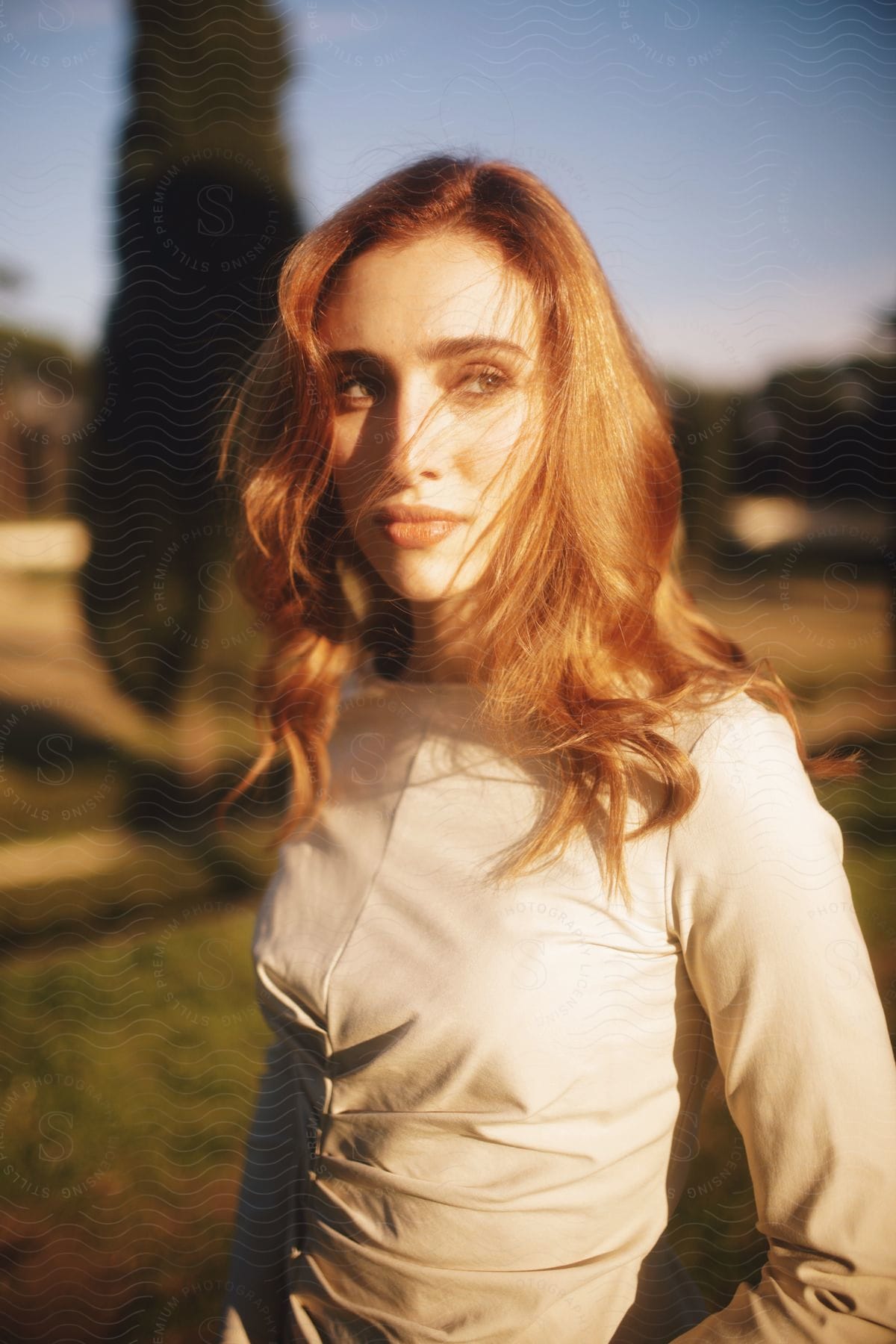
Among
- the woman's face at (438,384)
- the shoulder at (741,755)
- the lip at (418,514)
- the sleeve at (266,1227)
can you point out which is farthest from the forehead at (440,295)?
the sleeve at (266,1227)

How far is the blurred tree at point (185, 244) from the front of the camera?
2.10m

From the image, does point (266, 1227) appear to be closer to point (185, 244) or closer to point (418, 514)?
point (418, 514)

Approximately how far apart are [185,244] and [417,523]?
1.37 meters

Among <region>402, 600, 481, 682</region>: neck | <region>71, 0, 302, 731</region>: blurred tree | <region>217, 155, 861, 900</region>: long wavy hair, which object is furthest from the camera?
<region>71, 0, 302, 731</region>: blurred tree

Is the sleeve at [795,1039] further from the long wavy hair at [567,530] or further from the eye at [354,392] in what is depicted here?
the eye at [354,392]

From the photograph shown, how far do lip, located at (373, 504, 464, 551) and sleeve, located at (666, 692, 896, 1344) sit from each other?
1.54 feet

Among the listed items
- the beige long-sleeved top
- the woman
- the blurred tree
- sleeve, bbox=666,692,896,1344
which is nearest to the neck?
the woman

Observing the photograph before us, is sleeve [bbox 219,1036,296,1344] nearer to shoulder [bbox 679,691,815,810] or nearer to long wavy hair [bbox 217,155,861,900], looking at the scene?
long wavy hair [bbox 217,155,861,900]

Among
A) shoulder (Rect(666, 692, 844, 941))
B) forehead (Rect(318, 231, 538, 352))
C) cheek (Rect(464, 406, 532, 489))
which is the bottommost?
shoulder (Rect(666, 692, 844, 941))

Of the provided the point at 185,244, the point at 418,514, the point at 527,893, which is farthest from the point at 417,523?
the point at 185,244

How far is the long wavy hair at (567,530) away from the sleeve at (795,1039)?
8 centimetres

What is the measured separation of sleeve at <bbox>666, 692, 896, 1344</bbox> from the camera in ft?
2.95

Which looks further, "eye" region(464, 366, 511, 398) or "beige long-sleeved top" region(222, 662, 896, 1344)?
"eye" region(464, 366, 511, 398)

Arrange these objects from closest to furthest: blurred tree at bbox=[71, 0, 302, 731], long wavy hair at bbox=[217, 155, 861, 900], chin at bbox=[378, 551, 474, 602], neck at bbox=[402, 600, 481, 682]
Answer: long wavy hair at bbox=[217, 155, 861, 900], chin at bbox=[378, 551, 474, 602], neck at bbox=[402, 600, 481, 682], blurred tree at bbox=[71, 0, 302, 731]
